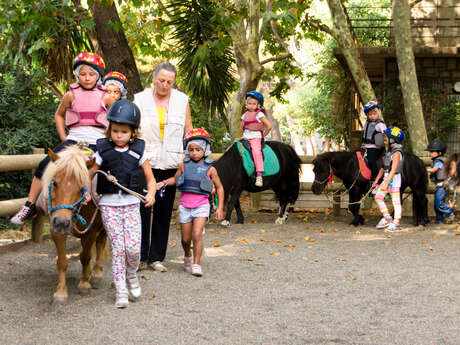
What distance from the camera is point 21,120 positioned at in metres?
9.63

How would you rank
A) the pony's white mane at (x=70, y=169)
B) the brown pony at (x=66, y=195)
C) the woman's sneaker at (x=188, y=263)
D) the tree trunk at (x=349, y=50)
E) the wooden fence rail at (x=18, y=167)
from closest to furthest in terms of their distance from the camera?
the brown pony at (x=66, y=195)
the pony's white mane at (x=70, y=169)
the woman's sneaker at (x=188, y=263)
the wooden fence rail at (x=18, y=167)
the tree trunk at (x=349, y=50)

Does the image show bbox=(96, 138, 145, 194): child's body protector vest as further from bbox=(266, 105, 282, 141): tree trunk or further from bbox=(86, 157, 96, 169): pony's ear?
bbox=(266, 105, 282, 141): tree trunk

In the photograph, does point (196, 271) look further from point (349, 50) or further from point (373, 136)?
point (349, 50)

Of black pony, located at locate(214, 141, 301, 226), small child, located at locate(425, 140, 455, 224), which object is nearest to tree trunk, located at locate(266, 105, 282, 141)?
black pony, located at locate(214, 141, 301, 226)

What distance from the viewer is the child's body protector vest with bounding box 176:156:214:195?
604 centimetres

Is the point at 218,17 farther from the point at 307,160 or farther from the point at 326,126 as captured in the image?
the point at 326,126

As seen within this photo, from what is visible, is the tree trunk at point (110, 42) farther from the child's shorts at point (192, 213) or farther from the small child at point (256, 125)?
the child's shorts at point (192, 213)

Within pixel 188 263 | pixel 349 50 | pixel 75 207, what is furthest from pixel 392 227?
pixel 75 207

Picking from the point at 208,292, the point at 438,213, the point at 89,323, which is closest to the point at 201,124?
the point at 438,213

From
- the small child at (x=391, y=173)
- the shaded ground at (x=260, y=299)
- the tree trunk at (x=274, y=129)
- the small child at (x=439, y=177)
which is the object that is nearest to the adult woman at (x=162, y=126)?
the shaded ground at (x=260, y=299)

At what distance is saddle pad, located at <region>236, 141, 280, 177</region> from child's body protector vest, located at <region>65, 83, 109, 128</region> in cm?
511

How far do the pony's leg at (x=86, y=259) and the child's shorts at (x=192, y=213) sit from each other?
44.0 inches

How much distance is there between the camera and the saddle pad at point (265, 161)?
10398mm

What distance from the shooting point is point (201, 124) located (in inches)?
579
